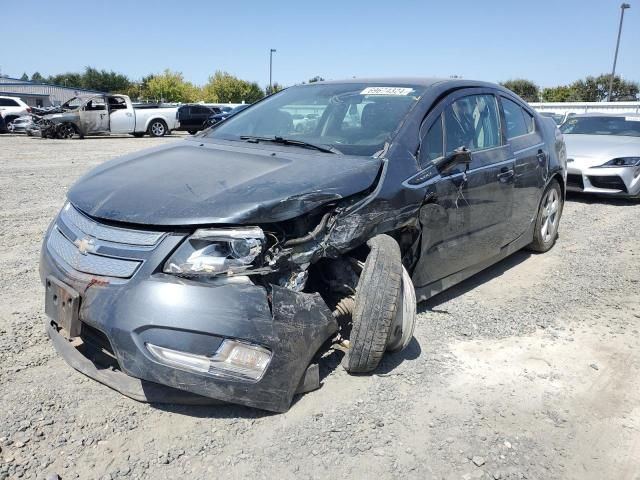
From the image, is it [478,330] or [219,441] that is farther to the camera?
[478,330]

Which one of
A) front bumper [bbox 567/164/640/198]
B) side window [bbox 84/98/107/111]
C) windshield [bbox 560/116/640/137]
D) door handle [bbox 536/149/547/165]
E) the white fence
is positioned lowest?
front bumper [bbox 567/164/640/198]

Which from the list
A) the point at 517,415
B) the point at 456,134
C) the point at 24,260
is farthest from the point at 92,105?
the point at 517,415

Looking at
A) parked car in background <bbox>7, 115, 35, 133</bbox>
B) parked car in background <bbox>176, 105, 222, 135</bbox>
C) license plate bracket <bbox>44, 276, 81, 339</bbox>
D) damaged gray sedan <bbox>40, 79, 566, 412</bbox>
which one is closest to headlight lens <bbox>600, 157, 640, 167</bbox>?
damaged gray sedan <bbox>40, 79, 566, 412</bbox>

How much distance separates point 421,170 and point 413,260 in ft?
1.82

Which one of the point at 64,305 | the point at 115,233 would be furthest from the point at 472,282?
the point at 64,305

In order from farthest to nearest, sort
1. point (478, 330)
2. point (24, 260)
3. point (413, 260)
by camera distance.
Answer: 1. point (24, 260)
2. point (478, 330)
3. point (413, 260)

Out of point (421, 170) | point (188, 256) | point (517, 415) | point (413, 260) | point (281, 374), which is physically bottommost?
point (517, 415)

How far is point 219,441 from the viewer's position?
7.77ft

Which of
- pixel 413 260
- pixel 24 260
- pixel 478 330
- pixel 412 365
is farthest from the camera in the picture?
pixel 24 260

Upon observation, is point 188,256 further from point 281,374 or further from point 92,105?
point 92,105

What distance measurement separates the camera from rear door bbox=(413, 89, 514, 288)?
11.2ft

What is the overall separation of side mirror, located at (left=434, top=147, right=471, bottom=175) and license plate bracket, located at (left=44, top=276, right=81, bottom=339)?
7.26 feet

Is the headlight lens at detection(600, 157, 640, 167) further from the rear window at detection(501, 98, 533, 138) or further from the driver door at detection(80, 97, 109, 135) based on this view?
the driver door at detection(80, 97, 109, 135)

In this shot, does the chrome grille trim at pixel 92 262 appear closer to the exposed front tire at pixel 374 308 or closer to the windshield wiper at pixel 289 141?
the exposed front tire at pixel 374 308
